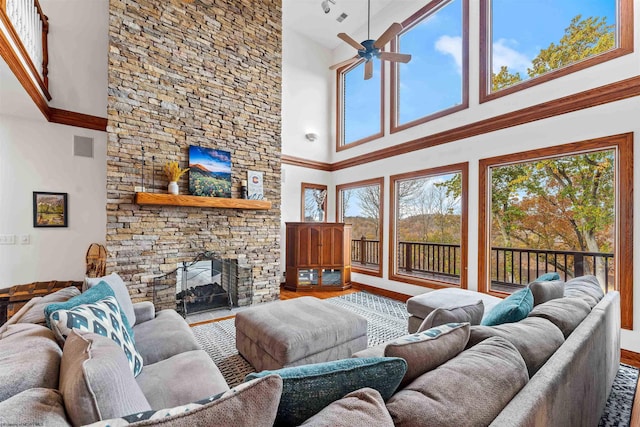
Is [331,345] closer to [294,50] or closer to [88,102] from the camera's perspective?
[88,102]

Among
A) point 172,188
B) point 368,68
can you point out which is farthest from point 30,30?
point 368,68

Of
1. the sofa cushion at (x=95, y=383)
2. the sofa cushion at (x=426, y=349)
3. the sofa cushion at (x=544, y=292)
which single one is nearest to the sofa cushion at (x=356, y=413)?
the sofa cushion at (x=426, y=349)

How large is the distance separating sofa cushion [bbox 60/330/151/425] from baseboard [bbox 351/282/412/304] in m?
4.39

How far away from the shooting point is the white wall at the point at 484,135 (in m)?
2.82

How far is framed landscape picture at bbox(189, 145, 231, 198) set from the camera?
4.01 meters

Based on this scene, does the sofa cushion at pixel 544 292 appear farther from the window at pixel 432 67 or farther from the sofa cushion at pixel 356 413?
the window at pixel 432 67

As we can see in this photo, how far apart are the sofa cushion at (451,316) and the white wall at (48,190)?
4.65 m

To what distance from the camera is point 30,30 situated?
3.21 metres

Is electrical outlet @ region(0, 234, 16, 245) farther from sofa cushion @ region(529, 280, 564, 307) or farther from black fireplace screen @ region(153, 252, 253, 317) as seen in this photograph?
sofa cushion @ region(529, 280, 564, 307)

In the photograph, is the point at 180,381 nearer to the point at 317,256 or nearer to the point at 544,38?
the point at 317,256

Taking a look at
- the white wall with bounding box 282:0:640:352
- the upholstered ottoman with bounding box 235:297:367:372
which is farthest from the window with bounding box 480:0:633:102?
the upholstered ottoman with bounding box 235:297:367:372

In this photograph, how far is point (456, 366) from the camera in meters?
0.96

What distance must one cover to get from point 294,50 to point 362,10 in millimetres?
1525

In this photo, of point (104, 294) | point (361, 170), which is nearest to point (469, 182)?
point (361, 170)
